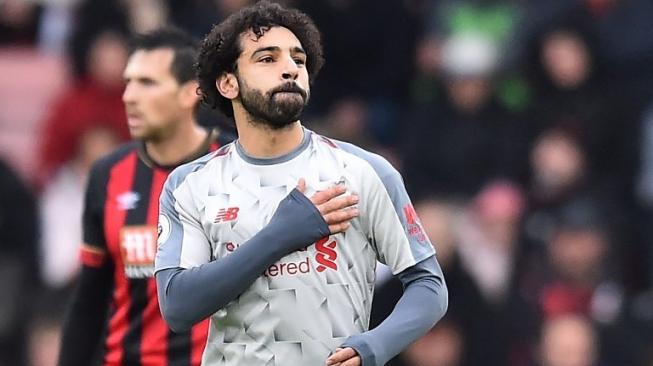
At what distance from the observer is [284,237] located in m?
5.09

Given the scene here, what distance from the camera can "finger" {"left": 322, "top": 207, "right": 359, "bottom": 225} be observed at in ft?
16.9

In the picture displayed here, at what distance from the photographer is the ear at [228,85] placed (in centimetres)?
538

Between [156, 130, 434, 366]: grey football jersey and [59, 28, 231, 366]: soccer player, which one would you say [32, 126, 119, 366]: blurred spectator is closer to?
[59, 28, 231, 366]: soccer player

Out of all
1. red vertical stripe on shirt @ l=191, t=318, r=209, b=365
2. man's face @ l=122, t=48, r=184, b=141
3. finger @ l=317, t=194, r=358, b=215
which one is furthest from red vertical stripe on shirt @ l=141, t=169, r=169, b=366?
finger @ l=317, t=194, r=358, b=215

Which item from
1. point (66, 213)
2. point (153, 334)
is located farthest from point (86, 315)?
point (66, 213)

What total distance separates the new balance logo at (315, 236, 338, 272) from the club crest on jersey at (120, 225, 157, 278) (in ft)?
4.99

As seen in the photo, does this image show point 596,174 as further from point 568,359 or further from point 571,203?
point 568,359

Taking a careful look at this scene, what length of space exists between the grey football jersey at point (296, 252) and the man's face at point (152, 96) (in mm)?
1503

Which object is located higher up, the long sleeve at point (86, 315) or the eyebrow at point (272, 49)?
the eyebrow at point (272, 49)

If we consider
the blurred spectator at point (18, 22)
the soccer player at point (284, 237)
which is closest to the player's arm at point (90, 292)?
the soccer player at point (284, 237)

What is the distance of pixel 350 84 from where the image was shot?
11.7 meters

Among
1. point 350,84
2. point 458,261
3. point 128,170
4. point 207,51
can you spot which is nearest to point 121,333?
point 128,170

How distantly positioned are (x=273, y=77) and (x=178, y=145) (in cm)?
166

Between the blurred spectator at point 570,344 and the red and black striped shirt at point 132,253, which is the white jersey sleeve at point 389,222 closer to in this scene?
the red and black striped shirt at point 132,253
